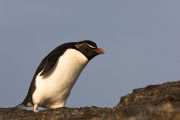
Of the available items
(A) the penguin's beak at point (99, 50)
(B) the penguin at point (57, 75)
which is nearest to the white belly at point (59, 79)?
(B) the penguin at point (57, 75)

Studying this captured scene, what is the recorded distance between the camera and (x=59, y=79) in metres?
12.1

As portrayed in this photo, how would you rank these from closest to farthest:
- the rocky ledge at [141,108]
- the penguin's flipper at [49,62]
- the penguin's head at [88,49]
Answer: the rocky ledge at [141,108], the penguin's flipper at [49,62], the penguin's head at [88,49]

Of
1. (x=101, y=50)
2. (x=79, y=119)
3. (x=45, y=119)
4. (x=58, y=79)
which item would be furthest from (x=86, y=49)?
(x=79, y=119)

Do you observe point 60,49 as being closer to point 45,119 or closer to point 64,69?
point 64,69

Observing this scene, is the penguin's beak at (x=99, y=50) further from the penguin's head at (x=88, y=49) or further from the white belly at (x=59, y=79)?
the white belly at (x=59, y=79)

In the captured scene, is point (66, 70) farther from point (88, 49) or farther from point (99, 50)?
point (99, 50)

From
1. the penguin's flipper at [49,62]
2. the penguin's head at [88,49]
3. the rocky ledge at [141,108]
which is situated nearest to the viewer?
the rocky ledge at [141,108]

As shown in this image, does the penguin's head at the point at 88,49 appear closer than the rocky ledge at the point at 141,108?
No

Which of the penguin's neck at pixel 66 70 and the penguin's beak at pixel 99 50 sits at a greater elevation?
the penguin's beak at pixel 99 50

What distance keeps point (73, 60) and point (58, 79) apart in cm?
70

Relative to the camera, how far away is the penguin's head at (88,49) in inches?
493

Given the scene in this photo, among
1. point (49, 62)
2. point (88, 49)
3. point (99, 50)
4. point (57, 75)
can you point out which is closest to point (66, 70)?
point (57, 75)

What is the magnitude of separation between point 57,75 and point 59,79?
130mm

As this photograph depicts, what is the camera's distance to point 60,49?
12.6 m
